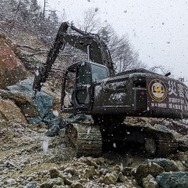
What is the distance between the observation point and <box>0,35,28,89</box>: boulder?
11978 mm

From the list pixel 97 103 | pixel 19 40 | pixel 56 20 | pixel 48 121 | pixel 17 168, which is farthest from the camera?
pixel 56 20

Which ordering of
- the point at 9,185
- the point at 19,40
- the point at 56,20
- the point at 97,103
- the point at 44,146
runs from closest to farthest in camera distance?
the point at 9,185 < the point at 97,103 < the point at 44,146 < the point at 19,40 < the point at 56,20

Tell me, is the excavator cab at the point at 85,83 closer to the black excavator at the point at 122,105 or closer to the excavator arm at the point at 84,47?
the black excavator at the point at 122,105

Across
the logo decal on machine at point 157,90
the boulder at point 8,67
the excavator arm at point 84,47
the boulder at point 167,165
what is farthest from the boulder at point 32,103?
the boulder at point 167,165

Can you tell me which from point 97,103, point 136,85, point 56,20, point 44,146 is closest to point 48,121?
point 44,146

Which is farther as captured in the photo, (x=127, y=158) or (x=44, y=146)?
(x=44, y=146)

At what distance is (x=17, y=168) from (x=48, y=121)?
509 centimetres

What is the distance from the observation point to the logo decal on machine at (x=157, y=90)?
489 centimetres

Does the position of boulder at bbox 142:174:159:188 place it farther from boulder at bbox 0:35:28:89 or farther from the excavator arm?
boulder at bbox 0:35:28:89

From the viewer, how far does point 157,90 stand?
4.96 m

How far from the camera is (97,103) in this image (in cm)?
573

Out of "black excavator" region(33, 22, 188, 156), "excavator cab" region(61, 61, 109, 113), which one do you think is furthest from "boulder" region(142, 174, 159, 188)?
"excavator cab" region(61, 61, 109, 113)

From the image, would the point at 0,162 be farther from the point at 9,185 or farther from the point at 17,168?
the point at 9,185

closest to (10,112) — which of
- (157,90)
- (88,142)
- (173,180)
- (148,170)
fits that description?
(88,142)
